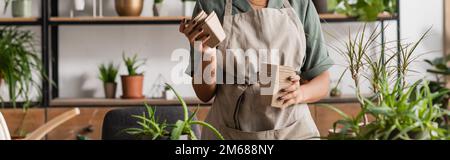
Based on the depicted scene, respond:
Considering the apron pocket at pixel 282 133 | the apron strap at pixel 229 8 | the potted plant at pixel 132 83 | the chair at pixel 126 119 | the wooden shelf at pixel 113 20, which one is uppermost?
the wooden shelf at pixel 113 20

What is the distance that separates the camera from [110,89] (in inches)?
189

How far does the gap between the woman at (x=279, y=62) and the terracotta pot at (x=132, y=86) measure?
2.14 metres

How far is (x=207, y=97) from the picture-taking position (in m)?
2.48

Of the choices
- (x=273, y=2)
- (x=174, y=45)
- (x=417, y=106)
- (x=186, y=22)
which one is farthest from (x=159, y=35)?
(x=417, y=106)

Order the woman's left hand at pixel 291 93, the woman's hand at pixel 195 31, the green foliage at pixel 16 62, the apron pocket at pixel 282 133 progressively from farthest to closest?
the green foliage at pixel 16 62 → the apron pocket at pixel 282 133 → the woman's left hand at pixel 291 93 → the woman's hand at pixel 195 31

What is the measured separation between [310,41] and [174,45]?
259 centimetres

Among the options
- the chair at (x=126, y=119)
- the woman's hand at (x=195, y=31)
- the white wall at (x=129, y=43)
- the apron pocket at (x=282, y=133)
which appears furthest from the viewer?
the white wall at (x=129, y=43)

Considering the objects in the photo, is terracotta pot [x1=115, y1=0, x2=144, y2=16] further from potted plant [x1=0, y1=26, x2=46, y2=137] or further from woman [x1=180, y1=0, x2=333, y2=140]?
woman [x1=180, y1=0, x2=333, y2=140]

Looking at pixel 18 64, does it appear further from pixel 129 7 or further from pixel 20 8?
pixel 129 7

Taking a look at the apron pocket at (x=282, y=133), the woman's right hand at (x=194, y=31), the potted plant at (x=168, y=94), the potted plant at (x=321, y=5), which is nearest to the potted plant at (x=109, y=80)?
the potted plant at (x=168, y=94)

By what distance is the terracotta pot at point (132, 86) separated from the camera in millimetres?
4727

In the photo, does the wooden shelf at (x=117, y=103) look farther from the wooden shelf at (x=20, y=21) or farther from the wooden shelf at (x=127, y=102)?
the wooden shelf at (x=20, y=21)

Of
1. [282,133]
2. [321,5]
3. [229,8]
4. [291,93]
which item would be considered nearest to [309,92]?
[282,133]
